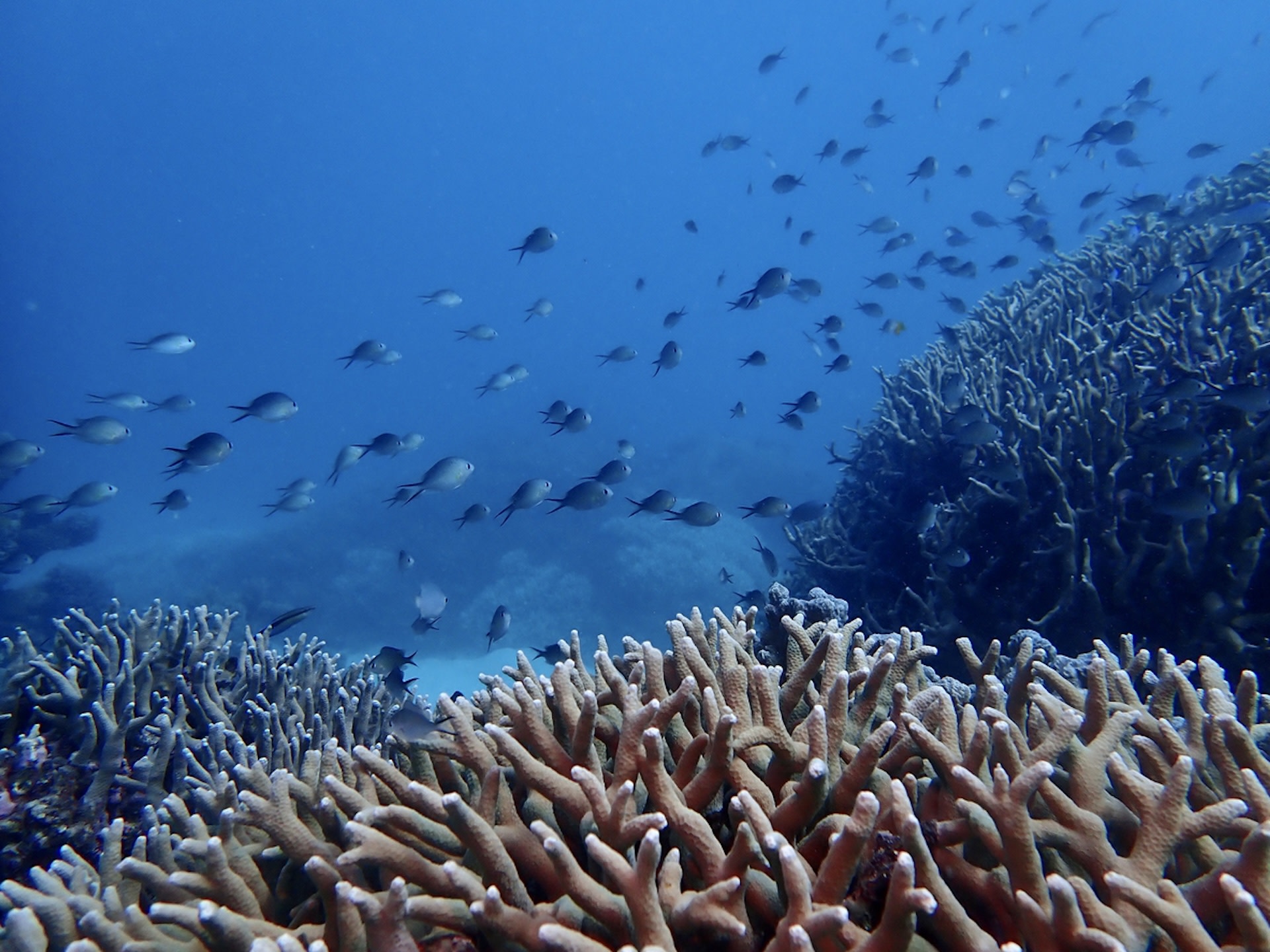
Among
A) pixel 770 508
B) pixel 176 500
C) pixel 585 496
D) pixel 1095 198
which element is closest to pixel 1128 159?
pixel 1095 198

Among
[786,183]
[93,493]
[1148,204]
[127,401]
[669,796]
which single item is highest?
[786,183]

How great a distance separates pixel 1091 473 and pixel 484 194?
18187cm

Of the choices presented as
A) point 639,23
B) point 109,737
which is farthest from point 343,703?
point 639,23

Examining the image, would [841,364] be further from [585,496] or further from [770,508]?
[585,496]

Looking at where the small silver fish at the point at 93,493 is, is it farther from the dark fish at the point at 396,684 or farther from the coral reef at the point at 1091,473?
the coral reef at the point at 1091,473

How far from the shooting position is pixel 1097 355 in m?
6.31

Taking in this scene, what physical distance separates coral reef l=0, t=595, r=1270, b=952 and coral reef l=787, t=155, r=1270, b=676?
268 cm

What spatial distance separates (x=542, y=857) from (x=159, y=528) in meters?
50.1

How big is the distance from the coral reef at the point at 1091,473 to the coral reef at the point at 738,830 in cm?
268

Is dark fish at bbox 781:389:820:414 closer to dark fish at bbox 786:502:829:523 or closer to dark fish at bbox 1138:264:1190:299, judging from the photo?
dark fish at bbox 786:502:829:523

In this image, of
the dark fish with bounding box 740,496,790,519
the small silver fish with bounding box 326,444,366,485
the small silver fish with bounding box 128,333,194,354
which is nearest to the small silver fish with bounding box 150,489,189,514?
the small silver fish with bounding box 128,333,194,354

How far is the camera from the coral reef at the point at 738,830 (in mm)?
1474

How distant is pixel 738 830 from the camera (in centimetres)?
158

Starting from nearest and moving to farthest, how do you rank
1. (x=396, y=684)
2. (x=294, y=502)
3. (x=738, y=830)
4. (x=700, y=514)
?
(x=738, y=830), (x=396, y=684), (x=700, y=514), (x=294, y=502)
